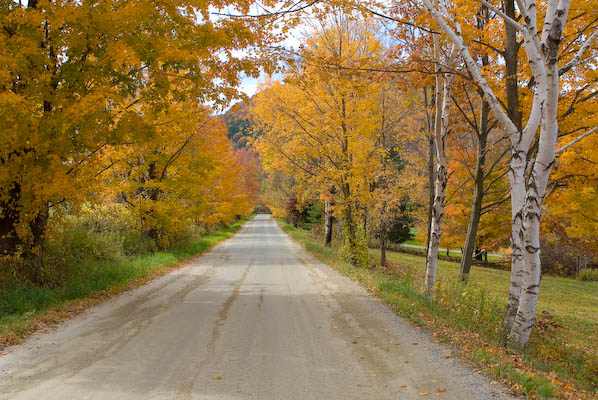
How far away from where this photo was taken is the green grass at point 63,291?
6.78 meters

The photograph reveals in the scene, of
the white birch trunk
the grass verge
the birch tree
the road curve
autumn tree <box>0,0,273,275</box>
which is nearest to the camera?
the road curve

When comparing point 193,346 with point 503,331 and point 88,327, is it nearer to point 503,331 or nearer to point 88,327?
point 88,327

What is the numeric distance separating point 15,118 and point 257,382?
6244 mm

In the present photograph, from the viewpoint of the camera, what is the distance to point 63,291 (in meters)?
8.98

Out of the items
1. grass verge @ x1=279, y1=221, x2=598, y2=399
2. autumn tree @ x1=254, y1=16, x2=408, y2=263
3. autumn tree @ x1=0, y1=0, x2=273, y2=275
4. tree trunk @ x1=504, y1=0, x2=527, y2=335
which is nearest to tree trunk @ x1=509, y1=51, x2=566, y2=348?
tree trunk @ x1=504, y1=0, x2=527, y2=335

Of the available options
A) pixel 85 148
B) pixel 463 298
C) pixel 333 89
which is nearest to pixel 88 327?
pixel 85 148

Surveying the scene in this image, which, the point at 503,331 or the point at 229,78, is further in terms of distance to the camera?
the point at 229,78

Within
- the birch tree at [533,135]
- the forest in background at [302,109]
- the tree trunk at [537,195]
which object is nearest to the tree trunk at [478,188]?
the forest in background at [302,109]

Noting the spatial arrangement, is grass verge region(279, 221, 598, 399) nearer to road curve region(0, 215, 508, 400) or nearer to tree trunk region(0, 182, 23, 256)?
road curve region(0, 215, 508, 400)

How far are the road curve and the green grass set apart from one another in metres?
0.68

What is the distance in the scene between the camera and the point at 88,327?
6.84 metres

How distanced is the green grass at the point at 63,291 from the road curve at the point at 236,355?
68cm

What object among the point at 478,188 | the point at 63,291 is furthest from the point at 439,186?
the point at 63,291

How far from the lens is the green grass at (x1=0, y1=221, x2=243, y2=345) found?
6777mm
